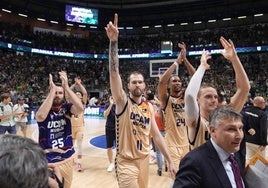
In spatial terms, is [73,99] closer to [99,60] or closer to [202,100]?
[202,100]

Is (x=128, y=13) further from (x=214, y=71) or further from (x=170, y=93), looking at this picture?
(x=170, y=93)

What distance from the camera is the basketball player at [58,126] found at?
3.68m

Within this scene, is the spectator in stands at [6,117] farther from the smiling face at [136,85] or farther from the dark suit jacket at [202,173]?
the dark suit jacket at [202,173]

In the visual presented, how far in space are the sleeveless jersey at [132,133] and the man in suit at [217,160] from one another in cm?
164

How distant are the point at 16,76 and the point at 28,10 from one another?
23.9ft

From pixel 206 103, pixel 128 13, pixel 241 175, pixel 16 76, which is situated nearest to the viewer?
pixel 241 175

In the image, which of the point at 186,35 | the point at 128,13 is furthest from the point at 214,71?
the point at 128,13

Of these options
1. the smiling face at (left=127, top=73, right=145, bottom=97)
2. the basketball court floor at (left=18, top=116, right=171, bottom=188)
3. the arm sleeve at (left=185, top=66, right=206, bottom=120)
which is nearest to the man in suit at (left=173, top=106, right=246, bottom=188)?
the arm sleeve at (left=185, top=66, right=206, bottom=120)

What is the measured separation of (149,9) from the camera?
32594 millimetres

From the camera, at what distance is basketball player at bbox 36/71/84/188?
12.1 ft

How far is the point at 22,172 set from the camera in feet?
3.19

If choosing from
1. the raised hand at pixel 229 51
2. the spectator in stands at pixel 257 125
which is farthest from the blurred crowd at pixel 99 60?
the raised hand at pixel 229 51

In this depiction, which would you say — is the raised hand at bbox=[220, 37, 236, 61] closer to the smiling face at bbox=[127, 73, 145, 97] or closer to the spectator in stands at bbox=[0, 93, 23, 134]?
the smiling face at bbox=[127, 73, 145, 97]

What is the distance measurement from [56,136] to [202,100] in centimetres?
200
